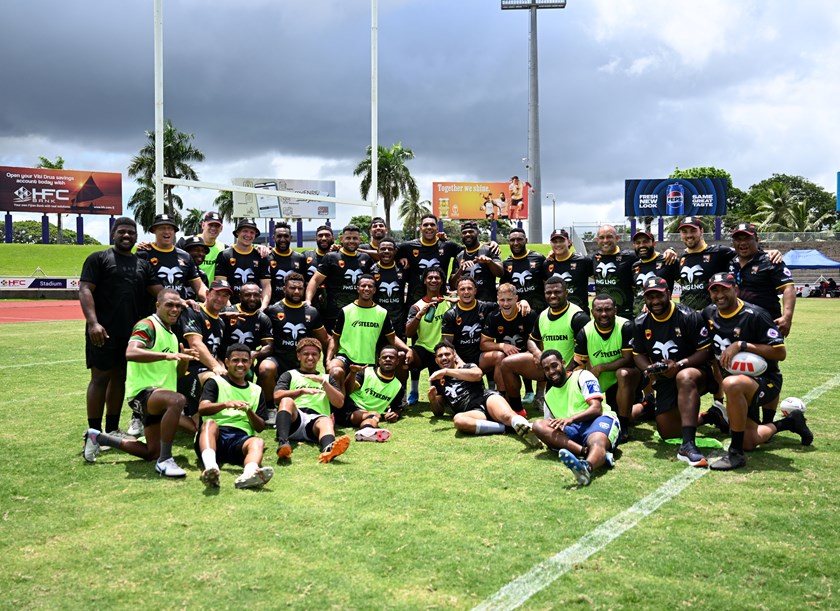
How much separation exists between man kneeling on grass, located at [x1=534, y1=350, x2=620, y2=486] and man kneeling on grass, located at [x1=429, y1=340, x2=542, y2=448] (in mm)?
513

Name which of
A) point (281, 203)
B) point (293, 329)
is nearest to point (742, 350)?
point (293, 329)

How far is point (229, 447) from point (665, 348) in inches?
144

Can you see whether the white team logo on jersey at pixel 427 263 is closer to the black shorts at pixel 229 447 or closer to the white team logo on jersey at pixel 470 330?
the white team logo on jersey at pixel 470 330

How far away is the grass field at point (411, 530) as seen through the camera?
313 centimetres

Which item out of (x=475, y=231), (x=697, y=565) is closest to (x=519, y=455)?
(x=697, y=565)

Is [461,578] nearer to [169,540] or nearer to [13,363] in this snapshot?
[169,540]

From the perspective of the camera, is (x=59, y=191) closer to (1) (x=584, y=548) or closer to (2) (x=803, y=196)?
(1) (x=584, y=548)

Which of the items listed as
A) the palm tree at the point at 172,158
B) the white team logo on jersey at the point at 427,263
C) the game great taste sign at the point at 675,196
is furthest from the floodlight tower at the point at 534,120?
the white team logo on jersey at the point at 427,263

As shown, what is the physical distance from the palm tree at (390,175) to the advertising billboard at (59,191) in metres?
18.1

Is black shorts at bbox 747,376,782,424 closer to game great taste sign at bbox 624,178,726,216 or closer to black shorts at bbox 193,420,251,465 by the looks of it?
black shorts at bbox 193,420,251,465

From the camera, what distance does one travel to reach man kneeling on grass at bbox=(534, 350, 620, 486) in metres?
5.16

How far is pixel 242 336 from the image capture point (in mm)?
6875

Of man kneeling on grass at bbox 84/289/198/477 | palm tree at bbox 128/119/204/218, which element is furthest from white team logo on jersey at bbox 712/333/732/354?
palm tree at bbox 128/119/204/218

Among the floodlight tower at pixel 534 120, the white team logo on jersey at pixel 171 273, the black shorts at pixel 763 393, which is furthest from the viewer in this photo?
the floodlight tower at pixel 534 120
